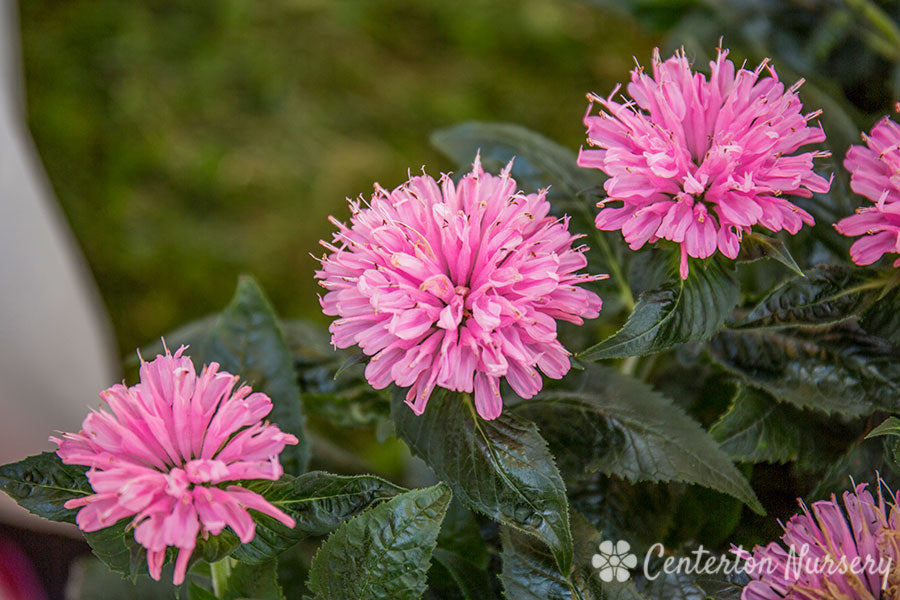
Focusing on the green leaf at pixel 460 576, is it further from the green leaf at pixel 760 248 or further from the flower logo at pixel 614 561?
the green leaf at pixel 760 248

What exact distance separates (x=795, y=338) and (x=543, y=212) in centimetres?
16

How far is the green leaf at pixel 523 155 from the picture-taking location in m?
0.44

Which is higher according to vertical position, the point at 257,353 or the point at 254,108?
the point at 254,108

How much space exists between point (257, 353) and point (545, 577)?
19 cm

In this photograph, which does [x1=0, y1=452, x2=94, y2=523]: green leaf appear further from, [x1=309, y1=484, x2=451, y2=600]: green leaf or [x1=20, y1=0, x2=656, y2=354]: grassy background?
[x1=20, y1=0, x2=656, y2=354]: grassy background

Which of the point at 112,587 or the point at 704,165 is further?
the point at 112,587

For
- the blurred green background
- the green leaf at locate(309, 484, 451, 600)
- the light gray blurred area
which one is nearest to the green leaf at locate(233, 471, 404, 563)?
the green leaf at locate(309, 484, 451, 600)

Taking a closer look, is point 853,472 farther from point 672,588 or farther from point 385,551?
point 385,551

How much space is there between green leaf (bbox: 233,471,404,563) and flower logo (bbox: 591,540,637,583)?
0.09 metres

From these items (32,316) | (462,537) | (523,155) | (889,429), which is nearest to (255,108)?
(32,316)

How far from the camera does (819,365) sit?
1.27 ft

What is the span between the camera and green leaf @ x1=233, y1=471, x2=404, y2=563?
1.05 feet

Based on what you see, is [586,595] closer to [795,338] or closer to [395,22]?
[795,338]

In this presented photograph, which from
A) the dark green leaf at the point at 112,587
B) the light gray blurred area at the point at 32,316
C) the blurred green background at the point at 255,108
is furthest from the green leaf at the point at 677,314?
the blurred green background at the point at 255,108
